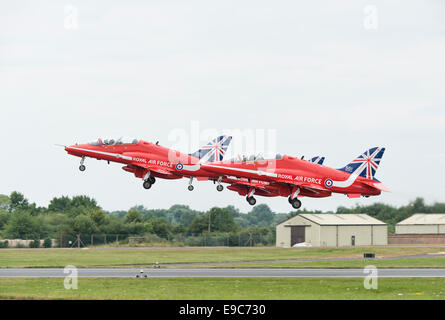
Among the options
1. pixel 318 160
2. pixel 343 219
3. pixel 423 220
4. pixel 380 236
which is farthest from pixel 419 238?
pixel 318 160

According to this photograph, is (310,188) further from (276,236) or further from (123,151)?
(276,236)

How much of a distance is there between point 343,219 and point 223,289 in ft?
304

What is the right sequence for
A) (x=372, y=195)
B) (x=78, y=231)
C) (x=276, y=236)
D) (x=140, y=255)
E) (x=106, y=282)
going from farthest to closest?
(x=276, y=236) → (x=78, y=231) → (x=140, y=255) → (x=372, y=195) → (x=106, y=282)

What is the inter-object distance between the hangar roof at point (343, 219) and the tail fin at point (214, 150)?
2355 inches

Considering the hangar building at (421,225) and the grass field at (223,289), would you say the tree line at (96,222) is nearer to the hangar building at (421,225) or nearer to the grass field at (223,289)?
the hangar building at (421,225)

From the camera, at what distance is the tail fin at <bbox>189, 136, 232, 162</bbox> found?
3720 inches

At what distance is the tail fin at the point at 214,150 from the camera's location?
94500mm

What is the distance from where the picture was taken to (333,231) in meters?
152

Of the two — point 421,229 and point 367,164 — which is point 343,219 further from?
point 367,164

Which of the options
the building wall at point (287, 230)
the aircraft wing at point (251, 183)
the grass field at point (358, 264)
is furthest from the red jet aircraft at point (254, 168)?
the building wall at point (287, 230)

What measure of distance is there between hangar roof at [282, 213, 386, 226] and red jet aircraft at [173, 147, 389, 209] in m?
64.2

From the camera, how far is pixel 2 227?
490 ft

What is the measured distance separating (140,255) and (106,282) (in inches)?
1799
